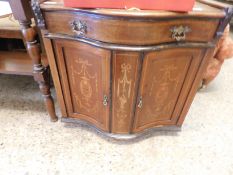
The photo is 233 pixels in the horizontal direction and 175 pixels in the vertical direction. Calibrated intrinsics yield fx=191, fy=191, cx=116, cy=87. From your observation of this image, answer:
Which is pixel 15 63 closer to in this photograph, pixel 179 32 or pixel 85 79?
pixel 85 79

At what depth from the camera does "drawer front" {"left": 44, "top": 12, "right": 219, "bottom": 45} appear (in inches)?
28.9

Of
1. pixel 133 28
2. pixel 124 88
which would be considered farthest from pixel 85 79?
pixel 133 28

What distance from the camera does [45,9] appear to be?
783mm

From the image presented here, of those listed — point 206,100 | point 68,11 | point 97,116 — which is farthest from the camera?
point 206,100

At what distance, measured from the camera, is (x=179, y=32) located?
2.56ft

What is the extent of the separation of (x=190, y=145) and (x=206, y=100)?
0.50 metres

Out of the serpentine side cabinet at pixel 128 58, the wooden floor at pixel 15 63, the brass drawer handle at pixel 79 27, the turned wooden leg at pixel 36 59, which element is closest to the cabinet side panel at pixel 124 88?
the serpentine side cabinet at pixel 128 58

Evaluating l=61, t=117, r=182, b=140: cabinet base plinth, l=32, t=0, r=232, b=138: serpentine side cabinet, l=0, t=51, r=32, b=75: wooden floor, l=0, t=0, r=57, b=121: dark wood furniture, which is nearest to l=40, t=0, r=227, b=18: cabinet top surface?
l=32, t=0, r=232, b=138: serpentine side cabinet

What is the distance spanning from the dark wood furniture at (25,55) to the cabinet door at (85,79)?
0.46 ft

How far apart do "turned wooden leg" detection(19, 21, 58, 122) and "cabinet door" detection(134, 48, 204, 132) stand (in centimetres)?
56

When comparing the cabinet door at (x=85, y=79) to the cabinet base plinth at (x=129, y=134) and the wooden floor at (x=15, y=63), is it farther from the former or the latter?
the wooden floor at (x=15, y=63)

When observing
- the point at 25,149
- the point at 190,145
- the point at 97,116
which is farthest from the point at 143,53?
the point at 25,149

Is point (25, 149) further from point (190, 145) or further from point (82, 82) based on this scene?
point (190, 145)

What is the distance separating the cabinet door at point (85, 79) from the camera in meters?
0.88
